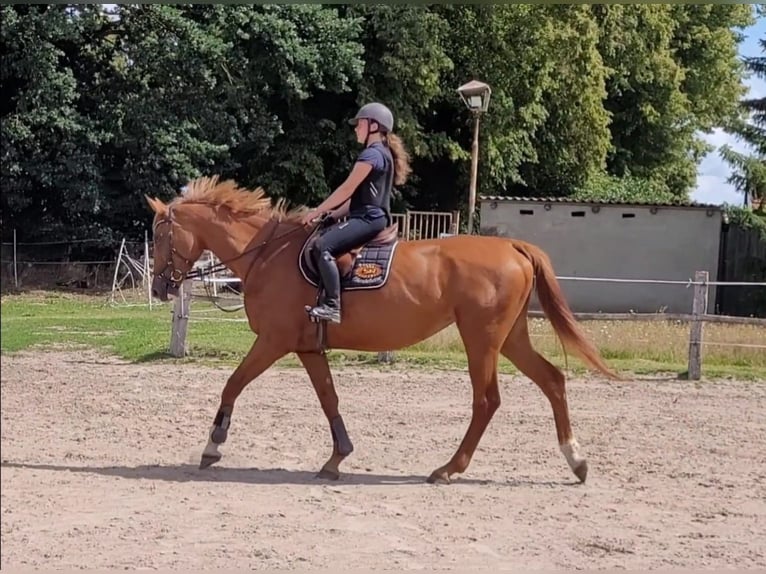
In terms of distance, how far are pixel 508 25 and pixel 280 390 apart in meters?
18.3

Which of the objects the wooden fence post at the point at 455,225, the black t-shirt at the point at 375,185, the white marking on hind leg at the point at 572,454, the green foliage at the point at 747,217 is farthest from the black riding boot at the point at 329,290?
the wooden fence post at the point at 455,225

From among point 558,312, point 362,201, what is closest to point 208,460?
point 362,201

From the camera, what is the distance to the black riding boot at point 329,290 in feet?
18.1

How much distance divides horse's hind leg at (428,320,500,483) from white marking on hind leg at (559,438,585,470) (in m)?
0.51

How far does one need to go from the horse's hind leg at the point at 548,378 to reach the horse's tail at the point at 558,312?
7.4 inches

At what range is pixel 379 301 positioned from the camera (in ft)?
18.7

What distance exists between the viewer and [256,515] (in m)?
4.58

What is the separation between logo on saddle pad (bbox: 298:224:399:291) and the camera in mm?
5664

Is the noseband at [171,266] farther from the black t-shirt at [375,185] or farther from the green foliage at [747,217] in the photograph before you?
the green foliage at [747,217]

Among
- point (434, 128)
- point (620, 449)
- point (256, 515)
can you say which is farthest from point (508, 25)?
point (256, 515)

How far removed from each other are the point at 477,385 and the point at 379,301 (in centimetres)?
83

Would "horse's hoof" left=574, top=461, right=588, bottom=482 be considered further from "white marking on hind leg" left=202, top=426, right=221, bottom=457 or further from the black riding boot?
"white marking on hind leg" left=202, top=426, right=221, bottom=457

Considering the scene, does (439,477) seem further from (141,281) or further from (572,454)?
(141,281)

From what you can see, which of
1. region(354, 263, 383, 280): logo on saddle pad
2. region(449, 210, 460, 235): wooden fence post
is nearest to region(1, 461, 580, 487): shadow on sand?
region(354, 263, 383, 280): logo on saddle pad
